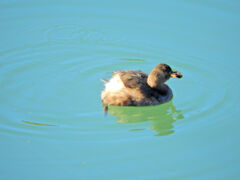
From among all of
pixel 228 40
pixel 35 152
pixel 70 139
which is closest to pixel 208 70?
pixel 228 40

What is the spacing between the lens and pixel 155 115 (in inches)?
300

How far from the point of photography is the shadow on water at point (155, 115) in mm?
7273

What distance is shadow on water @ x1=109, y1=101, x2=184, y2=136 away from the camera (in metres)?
7.27

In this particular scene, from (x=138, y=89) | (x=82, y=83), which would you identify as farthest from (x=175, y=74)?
(x=82, y=83)

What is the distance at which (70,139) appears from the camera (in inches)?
266

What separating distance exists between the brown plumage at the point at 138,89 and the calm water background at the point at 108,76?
154mm

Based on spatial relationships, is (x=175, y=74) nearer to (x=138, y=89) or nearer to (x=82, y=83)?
(x=138, y=89)

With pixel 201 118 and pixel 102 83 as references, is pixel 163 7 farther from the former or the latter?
pixel 201 118

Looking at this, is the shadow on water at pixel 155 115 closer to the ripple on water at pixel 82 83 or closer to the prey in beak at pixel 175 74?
the ripple on water at pixel 82 83

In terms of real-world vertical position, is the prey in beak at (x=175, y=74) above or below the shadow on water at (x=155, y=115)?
above

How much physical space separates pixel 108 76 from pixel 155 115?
1.36 meters

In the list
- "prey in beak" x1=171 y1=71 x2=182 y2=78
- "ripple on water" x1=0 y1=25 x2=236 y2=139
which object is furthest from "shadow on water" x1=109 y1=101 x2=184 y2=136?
"prey in beak" x1=171 y1=71 x2=182 y2=78

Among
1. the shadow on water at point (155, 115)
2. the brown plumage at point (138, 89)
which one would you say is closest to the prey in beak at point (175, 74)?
the brown plumage at point (138, 89)

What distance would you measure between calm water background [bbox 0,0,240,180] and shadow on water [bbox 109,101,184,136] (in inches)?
0.7
